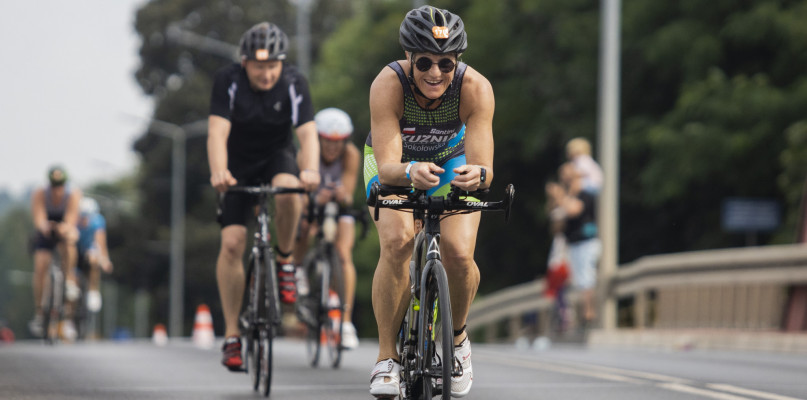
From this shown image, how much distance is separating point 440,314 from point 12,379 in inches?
184

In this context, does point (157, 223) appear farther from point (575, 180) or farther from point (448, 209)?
point (448, 209)

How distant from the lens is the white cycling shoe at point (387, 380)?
670 centimetres

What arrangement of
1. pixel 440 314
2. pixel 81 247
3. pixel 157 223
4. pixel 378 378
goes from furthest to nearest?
pixel 157 223 < pixel 81 247 < pixel 378 378 < pixel 440 314

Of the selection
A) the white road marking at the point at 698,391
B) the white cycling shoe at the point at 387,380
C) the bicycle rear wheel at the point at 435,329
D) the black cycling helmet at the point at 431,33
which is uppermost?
the black cycling helmet at the point at 431,33

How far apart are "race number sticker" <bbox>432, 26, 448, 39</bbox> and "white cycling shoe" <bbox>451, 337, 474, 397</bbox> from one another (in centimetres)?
140

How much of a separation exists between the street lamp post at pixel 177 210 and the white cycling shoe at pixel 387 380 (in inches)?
1913

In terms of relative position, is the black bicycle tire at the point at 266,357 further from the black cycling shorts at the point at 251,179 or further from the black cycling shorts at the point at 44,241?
the black cycling shorts at the point at 44,241

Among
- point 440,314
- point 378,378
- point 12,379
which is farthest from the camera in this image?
point 12,379

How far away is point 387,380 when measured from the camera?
22.0 feet

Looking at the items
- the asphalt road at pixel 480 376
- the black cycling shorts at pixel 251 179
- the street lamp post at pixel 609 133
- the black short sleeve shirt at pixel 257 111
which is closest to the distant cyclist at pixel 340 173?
the asphalt road at pixel 480 376

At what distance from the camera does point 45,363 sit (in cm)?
1199

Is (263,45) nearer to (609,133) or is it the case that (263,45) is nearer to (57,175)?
(57,175)

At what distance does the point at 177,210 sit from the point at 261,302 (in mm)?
48641

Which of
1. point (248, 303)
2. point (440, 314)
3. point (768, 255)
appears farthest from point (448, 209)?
point (768, 255)
